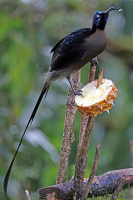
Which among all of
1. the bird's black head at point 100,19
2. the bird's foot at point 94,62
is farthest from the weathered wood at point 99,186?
the bird's black head at point 100,19

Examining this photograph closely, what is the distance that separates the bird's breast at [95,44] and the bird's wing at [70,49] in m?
0.02

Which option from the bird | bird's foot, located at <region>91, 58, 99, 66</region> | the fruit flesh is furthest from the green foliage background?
the fruit flesh

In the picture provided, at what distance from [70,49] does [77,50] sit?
32 mm

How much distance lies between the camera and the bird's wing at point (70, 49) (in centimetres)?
101

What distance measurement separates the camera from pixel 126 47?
2.31m

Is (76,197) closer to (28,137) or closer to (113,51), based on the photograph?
(28,137)

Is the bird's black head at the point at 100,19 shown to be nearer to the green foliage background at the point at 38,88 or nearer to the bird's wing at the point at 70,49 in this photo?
the bird's wing at the point at 70,49

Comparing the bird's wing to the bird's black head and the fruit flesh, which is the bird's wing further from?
the fruit flesh

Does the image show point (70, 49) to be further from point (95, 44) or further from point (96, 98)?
point (96, 98)

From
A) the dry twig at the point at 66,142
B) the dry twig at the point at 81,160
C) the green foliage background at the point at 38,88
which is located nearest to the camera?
the dry twig at the point at 81,160

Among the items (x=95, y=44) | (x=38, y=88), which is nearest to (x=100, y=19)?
(x=95, y=44)

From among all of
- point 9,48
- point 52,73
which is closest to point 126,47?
point 9,48

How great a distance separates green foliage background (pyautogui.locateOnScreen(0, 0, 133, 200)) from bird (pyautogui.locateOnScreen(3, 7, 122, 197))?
0.20 metres

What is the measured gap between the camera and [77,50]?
1010mm
